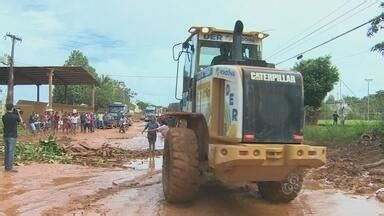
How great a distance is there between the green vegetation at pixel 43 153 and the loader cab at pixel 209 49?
8.58m

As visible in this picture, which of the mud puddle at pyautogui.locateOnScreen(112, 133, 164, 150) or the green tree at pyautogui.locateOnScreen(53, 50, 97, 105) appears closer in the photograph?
the mud puddle at pyautogui.locateOnScreen(112, 133, 164, 150)

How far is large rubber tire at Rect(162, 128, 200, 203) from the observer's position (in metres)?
9.98

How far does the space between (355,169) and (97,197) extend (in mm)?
7804

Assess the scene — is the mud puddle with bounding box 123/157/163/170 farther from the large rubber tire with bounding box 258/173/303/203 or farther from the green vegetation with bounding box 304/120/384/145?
the green vegetation with bounding box 304/120/384/145

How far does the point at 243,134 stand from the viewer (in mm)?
9227

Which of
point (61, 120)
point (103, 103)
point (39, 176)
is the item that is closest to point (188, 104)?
point (39, 176)

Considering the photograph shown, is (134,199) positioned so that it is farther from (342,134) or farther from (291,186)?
(342,134)

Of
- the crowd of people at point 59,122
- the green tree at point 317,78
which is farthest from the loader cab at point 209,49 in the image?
the green tree at point 317,78

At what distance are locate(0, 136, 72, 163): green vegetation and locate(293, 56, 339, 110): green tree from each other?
26.4 meters

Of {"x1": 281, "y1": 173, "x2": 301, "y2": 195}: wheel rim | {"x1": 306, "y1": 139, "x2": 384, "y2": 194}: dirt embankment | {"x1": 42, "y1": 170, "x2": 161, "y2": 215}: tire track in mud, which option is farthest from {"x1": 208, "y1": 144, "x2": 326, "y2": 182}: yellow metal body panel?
{"x1": 306, "y1": 139, "x2": 384, "y2": 194}: dirt embankment

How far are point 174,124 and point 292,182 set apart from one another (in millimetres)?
4028

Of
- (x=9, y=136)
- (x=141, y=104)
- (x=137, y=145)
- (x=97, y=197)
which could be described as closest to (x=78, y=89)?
(x=137, y=145)

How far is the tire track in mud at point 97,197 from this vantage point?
10.2 m

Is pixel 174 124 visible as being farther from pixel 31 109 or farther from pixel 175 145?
pixel 31 109
